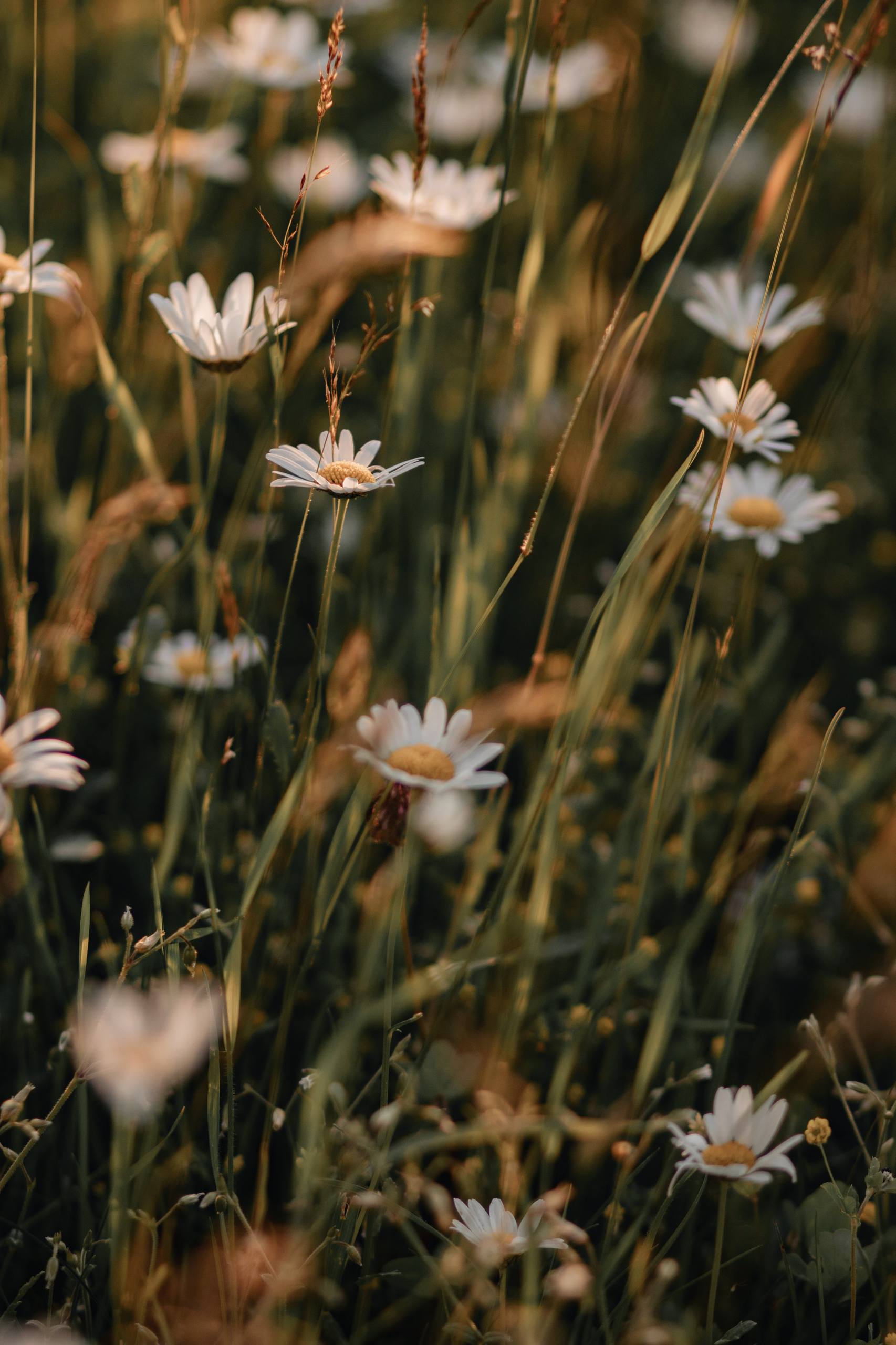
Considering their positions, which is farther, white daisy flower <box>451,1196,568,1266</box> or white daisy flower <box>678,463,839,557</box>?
white daisy flower <box>678,463,839,557</box>

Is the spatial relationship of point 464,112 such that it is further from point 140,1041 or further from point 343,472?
point 140,1041

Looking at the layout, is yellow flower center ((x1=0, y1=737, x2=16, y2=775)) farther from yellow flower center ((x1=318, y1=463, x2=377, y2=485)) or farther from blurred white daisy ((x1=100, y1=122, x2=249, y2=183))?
blurred white daisy ((x1=100, y1=122, x2=249, y2=183))

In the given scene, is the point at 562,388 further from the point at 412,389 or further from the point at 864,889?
the point at 864,889

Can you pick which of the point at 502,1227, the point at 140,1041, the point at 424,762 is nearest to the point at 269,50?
the point at 424,762

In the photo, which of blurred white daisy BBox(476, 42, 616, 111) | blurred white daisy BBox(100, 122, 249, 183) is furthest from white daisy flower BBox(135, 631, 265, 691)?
blurred white daisy BBox(476, 42, 616, 111)

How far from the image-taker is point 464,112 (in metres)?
2.42

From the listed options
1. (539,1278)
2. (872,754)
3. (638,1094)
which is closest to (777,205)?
(872,754)

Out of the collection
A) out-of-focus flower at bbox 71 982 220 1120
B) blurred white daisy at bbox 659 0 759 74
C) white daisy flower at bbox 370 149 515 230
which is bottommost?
out-of-focus flower at bbox 71 982 220 1120

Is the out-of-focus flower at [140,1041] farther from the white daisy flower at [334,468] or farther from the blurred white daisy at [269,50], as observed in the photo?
the blurred white daisy at [269,50]

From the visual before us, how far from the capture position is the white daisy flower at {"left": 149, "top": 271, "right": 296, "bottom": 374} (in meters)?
0.93

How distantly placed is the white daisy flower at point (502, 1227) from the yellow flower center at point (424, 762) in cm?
32

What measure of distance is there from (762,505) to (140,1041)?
0.88 metres

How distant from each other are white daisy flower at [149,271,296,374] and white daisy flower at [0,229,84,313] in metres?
0.12

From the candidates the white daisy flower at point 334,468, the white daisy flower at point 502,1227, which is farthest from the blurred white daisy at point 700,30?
the white daisy flower at point 502,1227
